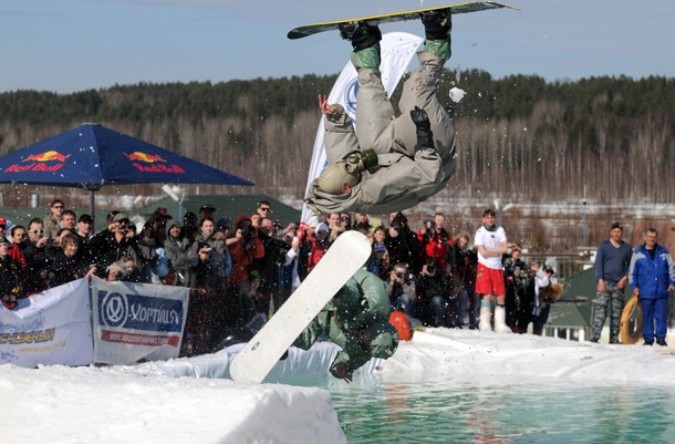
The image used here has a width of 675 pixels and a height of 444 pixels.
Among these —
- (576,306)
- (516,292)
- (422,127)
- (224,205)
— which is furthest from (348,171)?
(224,205)

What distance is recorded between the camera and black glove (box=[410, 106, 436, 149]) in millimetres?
7535

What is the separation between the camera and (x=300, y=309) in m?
7.16

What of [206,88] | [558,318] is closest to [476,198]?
[206,88]

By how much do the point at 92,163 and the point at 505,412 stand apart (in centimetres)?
442

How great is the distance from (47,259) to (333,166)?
3037 mm

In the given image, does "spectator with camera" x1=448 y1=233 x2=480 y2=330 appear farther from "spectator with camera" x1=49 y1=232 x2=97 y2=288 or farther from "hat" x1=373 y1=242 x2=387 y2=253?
"spectator with camera" x1=49 y1=232 x2=97 y2=288

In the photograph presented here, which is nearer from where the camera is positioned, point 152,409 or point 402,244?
point 152,409

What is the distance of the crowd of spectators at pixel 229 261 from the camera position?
9.80m

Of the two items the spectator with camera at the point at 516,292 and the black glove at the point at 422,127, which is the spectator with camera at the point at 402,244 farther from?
the black glove at the point at 422,127

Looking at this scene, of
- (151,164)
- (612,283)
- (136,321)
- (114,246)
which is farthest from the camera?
(612,283)

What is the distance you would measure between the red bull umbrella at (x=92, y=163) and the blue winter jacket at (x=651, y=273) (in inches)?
210

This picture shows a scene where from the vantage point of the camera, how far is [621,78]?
62.9 meters

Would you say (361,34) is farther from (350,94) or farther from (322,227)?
(350,94)

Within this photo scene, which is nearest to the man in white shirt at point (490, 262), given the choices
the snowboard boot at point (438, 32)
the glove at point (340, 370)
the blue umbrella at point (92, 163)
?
the blue umbrella at point (92, 163)
